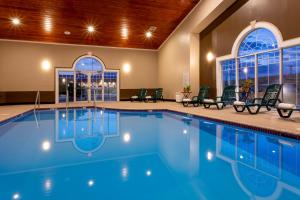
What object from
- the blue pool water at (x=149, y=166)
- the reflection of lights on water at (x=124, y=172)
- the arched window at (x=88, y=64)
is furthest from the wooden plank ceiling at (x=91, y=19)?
the reflection of lights on water at (x=124, y=172)

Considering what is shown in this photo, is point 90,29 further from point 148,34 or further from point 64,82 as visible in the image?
point 64,82

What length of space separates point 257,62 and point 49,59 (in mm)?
10646

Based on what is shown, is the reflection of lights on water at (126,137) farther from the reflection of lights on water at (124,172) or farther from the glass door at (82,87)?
the glass door at (82,87)

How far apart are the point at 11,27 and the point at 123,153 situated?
10.2 metres

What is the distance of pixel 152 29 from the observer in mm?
11688

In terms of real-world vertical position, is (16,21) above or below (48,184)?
above

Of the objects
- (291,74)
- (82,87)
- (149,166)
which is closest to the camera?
(149,166)

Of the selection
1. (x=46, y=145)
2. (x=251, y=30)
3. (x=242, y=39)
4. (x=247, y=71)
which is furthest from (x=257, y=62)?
(x=46, y=145)

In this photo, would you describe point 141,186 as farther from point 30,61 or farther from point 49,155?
point 30,61

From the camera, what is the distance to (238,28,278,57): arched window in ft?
24.9

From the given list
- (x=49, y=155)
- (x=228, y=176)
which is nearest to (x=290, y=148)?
(x=228, y=176)

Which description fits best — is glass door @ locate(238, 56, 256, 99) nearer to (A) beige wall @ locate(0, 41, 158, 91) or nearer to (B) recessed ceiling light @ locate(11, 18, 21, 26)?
(A) beige wall @ locate(0, 41, 158, 91)

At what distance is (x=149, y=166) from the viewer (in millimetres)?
2729

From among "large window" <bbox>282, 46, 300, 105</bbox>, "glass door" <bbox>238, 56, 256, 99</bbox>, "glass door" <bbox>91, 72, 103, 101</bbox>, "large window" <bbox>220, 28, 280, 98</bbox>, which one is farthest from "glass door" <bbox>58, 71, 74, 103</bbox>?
"large window" <bbox>282, 46, 300, 105</bbox>
